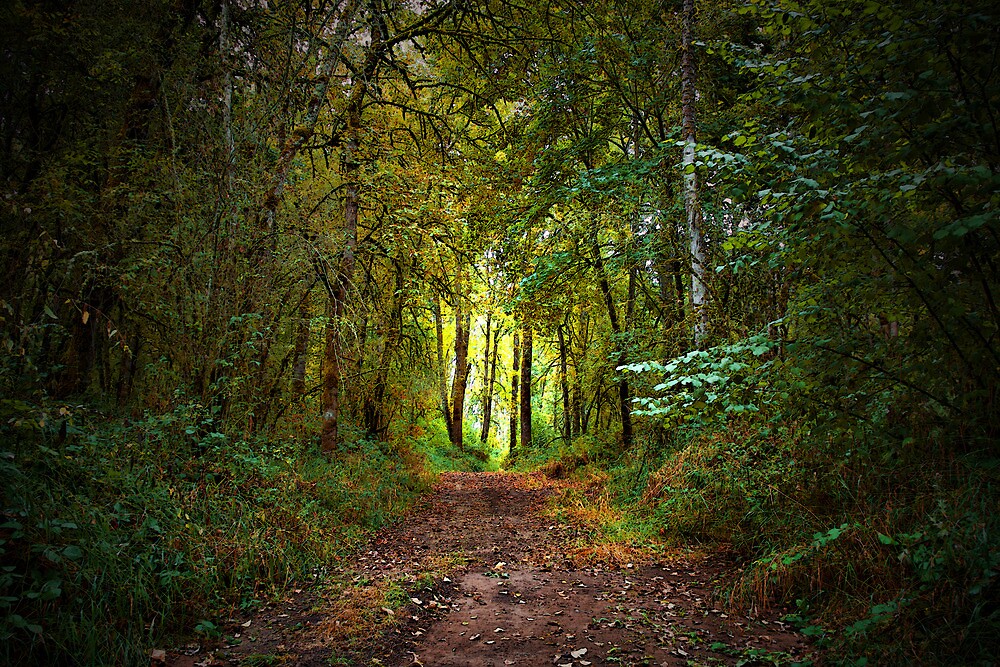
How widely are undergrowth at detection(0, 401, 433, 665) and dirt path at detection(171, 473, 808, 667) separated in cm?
44

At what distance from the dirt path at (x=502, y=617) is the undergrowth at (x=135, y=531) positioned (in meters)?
0.44

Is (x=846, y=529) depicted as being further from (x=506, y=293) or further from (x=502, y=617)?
(x=506, y=293)

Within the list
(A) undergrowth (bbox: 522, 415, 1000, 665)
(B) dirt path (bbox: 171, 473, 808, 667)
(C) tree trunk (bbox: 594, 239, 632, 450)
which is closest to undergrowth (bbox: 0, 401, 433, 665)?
(B) dirt path (bbox: 171, 473, 808, 667)

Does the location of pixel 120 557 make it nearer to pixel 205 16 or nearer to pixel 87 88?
pixel 87 88

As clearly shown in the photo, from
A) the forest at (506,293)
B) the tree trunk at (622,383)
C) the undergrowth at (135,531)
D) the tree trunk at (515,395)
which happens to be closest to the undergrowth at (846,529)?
the forest at (506,293)

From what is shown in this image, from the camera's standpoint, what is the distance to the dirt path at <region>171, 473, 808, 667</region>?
366 cm

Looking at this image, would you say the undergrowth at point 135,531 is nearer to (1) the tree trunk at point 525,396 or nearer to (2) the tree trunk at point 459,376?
(1) the tree trunk at point 525,396

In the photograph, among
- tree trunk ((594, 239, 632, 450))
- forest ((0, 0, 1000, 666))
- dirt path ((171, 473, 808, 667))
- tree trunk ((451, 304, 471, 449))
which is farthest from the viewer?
tree trunk ((451, 304, 471, 449))

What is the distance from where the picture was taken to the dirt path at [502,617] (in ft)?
12.0

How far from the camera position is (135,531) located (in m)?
3.95

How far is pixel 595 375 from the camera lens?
1138 cm

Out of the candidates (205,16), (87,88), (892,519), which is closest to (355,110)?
(205,16)

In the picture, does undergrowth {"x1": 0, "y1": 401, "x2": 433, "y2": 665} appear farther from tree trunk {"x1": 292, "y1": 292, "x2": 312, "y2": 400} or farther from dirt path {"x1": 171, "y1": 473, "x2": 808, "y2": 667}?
tree trunk {"x1": 292, "y1": 292, "x2": 312, "y2": 400}

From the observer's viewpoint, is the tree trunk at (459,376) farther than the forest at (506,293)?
Yes
